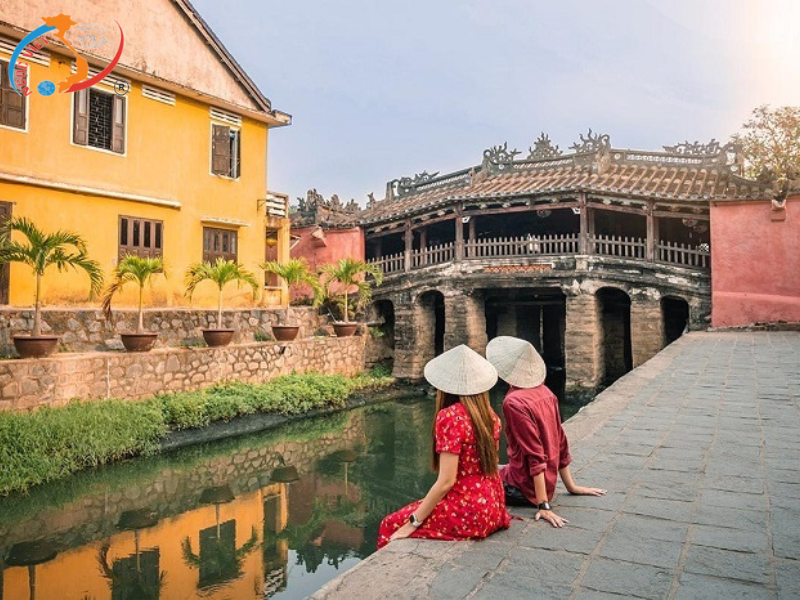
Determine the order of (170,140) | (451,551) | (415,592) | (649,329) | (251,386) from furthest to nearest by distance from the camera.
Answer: (649,329) < (170,140) < (251,386) < (451,551) < (415,592)

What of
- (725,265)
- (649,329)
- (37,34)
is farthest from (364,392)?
(37,34)

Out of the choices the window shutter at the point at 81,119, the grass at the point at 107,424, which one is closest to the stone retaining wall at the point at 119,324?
the grass at the point at 107,424

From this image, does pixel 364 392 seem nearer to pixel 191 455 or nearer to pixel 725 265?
pixel 191 455

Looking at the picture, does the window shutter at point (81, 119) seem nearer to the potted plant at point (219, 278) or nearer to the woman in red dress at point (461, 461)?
the potted plant at point (219, 278)

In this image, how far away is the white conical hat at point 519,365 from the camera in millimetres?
3803

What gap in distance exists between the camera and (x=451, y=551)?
3221 mm

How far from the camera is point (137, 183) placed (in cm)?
1416

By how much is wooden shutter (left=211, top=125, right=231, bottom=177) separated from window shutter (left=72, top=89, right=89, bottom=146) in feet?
11.0

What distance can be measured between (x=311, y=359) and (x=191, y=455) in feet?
19.3

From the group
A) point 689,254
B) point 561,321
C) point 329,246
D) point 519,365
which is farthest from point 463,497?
point 329,246

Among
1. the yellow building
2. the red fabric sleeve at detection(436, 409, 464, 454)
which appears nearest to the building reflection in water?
the red fabric sleeve at detection(436, 409, 464, 454)

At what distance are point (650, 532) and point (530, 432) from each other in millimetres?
871

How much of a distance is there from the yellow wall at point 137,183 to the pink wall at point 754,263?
12.4 meters

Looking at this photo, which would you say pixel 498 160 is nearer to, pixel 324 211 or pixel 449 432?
pixel 324 211
